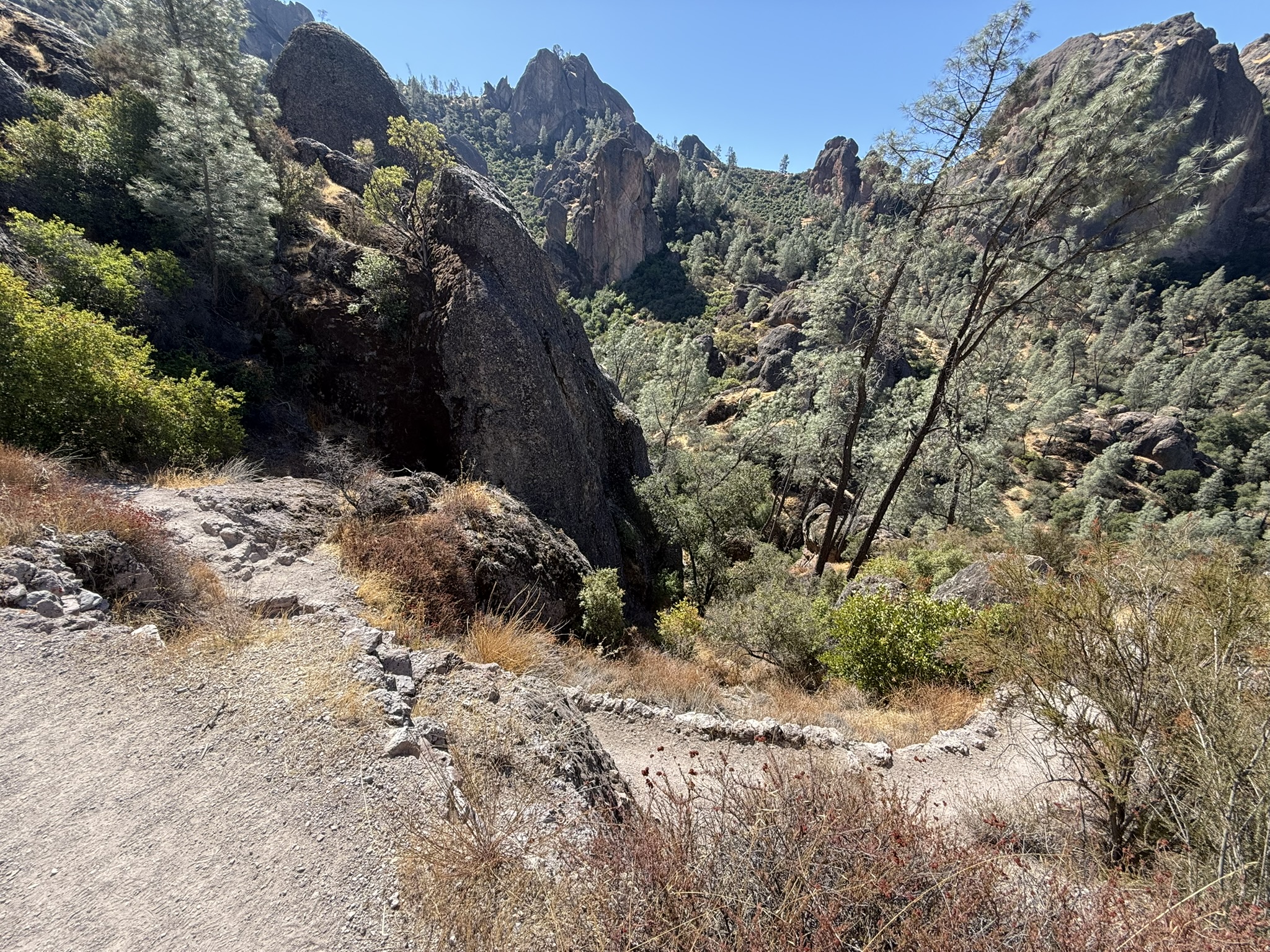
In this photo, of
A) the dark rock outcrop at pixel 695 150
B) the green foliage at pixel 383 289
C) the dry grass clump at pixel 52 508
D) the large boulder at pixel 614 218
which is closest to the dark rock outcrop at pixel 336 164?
the green foliage at pixel 383 289

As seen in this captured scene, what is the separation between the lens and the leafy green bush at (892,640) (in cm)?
718

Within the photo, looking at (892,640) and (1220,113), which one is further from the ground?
(1220,113)

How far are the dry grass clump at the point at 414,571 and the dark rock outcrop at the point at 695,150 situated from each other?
539 feet

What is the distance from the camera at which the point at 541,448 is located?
10.7 m

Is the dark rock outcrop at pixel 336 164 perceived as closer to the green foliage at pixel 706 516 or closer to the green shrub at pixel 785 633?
the green foliage at pixel 706 516

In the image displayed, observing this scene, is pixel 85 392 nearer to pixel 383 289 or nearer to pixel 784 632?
pixel 383 289

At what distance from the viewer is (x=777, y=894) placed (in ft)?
8.50

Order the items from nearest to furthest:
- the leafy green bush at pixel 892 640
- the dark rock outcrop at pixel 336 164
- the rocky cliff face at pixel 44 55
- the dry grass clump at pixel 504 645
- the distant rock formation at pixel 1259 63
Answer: the dry grass clump at pixel 504 645
the leafy green bush at pixel 892 640
the rocky cliff face at pixel 44 55
the dark rock outcrop at pixel 336 164
the distant rock formation at pixel 1259 63

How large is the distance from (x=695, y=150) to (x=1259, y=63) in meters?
114

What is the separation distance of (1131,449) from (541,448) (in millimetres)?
56202

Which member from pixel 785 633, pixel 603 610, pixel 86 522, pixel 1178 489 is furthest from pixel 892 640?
pixel 1178 489

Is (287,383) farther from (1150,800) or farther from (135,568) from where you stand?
(1150,800)

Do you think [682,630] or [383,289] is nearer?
[682,630]

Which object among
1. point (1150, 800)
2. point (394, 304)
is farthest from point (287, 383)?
point (1150, 800)
